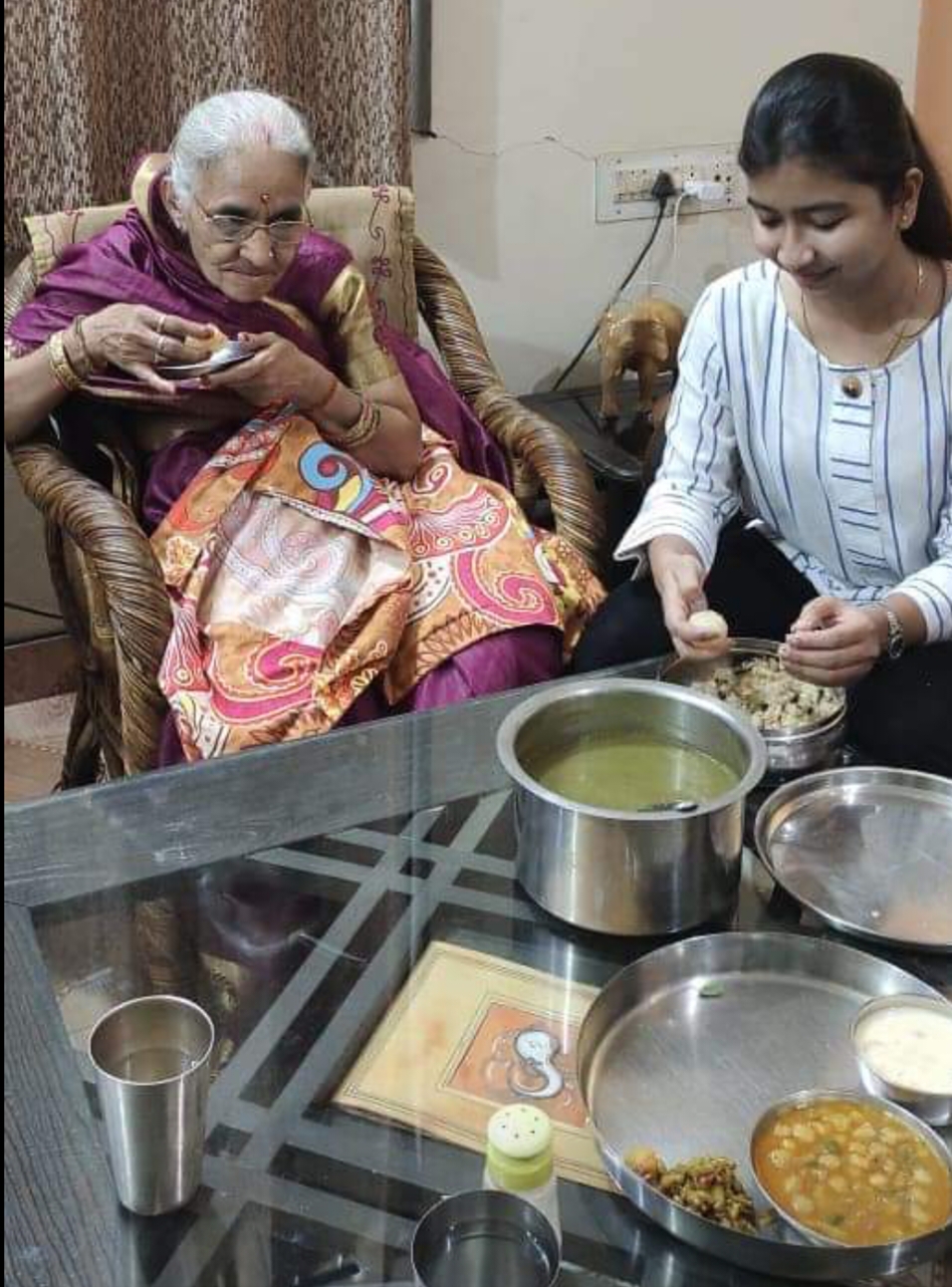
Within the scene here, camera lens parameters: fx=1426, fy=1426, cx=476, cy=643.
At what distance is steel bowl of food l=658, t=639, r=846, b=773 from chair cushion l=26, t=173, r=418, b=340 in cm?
90

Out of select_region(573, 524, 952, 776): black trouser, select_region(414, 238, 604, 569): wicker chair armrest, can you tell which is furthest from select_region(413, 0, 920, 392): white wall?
select_region(573, 524, 952, 776): black trouser

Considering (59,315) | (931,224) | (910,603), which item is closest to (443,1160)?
(910,603)

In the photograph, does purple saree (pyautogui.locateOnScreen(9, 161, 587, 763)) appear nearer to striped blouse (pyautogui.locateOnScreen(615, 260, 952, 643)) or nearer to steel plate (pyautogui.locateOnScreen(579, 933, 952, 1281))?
striped blouse (pyautogui.locateOnScreen(615, 260, 952, 643))

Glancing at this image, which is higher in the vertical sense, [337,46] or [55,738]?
[337,46]

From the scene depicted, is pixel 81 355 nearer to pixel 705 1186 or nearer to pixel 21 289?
pixel 21 289

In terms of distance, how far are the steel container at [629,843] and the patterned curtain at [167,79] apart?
132 centimetres

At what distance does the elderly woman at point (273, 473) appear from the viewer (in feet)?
5.60

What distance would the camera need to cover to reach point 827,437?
5.39ft

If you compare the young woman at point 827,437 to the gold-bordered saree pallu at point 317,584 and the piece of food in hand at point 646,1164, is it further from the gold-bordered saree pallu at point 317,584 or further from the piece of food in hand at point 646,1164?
the piece of food in hand at point 646,1164

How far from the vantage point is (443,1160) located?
97 cm

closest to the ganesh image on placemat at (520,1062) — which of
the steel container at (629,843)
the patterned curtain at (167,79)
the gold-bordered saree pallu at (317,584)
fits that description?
the steel container at (629,843)

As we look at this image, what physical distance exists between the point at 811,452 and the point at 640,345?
0.79 meters

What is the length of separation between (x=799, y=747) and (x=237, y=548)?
784 millimetres

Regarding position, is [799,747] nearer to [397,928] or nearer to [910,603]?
[910,603]
